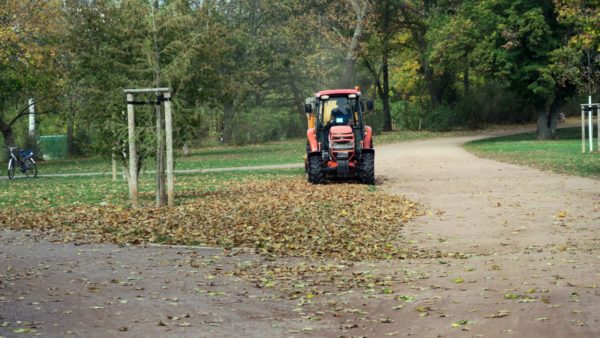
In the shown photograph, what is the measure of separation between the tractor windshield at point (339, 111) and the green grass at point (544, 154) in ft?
22.3

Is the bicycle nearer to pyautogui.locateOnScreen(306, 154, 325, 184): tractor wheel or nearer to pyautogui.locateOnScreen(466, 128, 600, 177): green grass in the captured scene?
pyautogui.locateOnScreen(306, 154, 325, 184): tractor wheel

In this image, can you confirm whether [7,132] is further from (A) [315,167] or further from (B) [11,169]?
(A) [315,167]

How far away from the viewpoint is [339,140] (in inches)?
1075

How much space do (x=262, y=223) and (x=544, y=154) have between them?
79.4ft

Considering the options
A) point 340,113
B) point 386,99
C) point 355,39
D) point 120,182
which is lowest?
point 120,182

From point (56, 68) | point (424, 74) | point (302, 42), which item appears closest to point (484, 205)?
point (56, 68)

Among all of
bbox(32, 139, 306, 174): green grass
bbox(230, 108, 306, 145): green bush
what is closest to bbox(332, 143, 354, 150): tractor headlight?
bbox(32, 139, 306, 174): green grass

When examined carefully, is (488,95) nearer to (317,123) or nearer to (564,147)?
(564,147)

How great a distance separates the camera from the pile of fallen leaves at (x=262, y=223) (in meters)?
15.0

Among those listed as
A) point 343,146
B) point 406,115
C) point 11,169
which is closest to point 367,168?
point 343,146

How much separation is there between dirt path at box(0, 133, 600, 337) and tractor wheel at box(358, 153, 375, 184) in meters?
8.93

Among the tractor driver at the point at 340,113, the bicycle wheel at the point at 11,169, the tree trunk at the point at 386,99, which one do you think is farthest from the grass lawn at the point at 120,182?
the tree trunk at the point at 386,99

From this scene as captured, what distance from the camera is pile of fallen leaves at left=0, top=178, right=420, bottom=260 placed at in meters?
15.0

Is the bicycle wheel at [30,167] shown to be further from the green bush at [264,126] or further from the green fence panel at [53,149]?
the green bush at [264,126]
